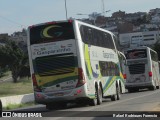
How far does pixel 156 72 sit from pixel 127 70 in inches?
207

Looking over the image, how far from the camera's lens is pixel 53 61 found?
21969mm

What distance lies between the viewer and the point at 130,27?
19512 centimetres

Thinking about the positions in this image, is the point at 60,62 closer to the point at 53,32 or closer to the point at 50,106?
the point at 53,32

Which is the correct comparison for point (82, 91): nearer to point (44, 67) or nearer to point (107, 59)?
point (44, 67)

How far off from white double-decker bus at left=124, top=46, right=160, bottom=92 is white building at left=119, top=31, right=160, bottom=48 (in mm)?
120908

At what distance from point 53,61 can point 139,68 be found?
74.9 ft

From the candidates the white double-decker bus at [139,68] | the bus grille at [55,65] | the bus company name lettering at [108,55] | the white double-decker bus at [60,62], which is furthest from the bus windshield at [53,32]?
the white double-decker bus at [139,68]

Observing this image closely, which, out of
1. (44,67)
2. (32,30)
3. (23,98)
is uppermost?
(32,30)

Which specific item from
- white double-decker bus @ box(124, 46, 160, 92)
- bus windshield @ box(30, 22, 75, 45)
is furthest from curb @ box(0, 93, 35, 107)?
bus windshield @ box(30, 22, 75, 45)

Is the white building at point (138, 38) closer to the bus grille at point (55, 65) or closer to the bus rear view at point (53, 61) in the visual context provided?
the bus rear view at point (53, 61)

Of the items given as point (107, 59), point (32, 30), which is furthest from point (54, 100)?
point (107, 59)

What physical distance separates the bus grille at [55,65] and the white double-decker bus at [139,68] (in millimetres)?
22143

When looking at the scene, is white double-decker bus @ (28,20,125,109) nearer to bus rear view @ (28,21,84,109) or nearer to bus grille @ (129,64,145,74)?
bus rear view @ (28,21,84,109)

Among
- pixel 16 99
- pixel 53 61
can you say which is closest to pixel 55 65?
pixel 53 61
